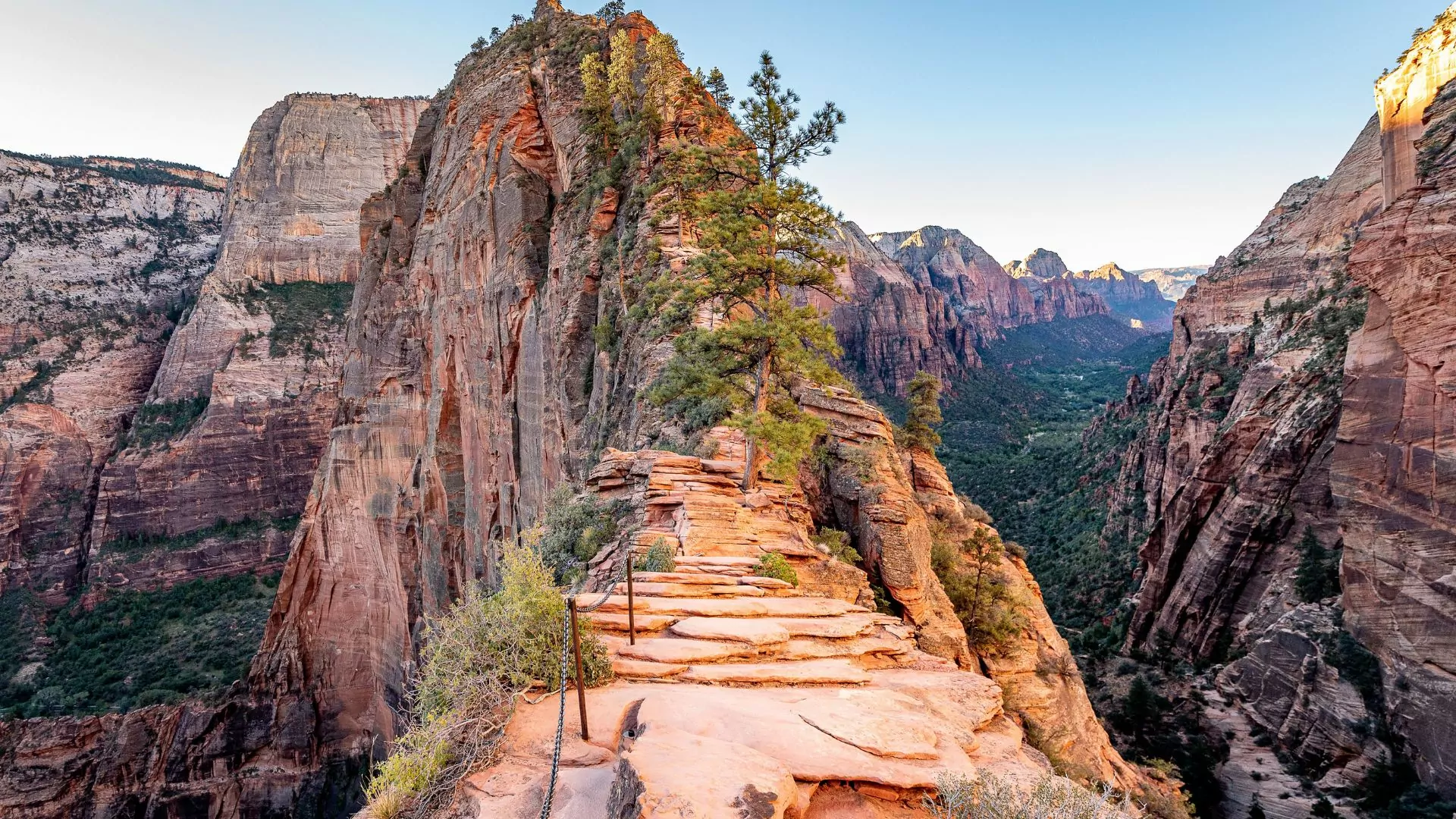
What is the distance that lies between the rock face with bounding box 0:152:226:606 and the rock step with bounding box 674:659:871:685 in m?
70.0

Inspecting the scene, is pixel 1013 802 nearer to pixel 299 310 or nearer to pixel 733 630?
pixel 733 630

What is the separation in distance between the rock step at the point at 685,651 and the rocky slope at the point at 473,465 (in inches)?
80.2

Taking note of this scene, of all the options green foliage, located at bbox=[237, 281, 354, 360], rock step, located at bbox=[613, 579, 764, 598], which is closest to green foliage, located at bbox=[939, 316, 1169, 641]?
rock step, located at bbox=[613, 579, 764, 598]

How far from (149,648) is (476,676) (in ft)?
181

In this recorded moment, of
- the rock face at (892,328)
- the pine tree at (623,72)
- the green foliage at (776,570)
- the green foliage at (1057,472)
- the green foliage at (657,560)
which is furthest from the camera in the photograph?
the rock face at (892,328)

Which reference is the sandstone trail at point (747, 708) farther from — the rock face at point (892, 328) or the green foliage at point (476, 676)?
the rock face at point (892, 328)

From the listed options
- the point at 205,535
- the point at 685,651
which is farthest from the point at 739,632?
the point at 205,535

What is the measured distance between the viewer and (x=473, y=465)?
28.0m

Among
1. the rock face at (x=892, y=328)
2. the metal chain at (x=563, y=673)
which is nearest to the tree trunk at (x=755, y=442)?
the metal chain at (x=563, y=673)

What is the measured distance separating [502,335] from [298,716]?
26.5 metres

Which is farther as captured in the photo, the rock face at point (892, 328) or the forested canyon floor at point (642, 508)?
the rock face at point (892, 328)

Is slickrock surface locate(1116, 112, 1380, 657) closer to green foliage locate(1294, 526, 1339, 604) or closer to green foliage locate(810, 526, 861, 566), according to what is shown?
green foliage locate(1294, 526, 1339, 604)

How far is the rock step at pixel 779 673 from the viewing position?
6160 millimetres

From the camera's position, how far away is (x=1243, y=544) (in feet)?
94.6
